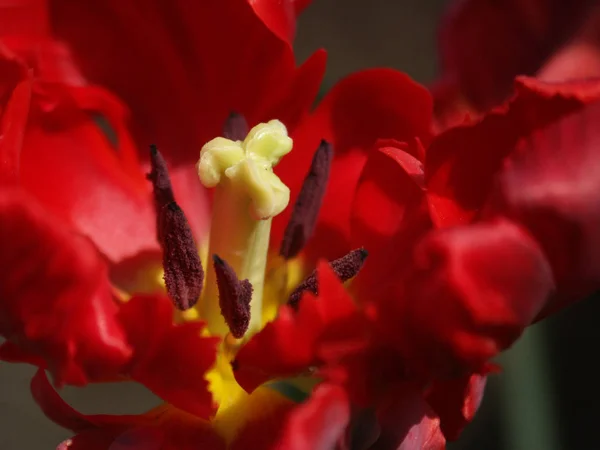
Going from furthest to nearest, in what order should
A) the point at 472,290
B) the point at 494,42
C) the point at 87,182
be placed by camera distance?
the point at 494,42 < the point at 87,182 < the point at 472,290

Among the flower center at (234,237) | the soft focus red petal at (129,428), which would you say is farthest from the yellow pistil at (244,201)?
the soft focus red petal at (129,428)

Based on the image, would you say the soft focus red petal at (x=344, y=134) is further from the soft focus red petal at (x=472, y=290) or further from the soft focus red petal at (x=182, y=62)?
the soft focus red petal at (x=472, y=290)

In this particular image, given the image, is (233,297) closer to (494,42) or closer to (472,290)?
(472,290)

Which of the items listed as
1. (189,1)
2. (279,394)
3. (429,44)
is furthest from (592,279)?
(429,44)

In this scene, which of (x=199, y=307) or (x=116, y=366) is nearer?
(x=116, y=366)

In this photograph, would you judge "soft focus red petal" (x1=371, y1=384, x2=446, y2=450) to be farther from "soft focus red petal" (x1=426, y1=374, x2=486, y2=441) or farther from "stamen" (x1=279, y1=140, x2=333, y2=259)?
"stamen" (x1=279, y1=140, x2=333, y2=259)

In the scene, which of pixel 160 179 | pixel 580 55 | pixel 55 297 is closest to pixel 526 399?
pixel 580 55

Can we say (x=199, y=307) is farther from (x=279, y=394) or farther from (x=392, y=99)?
(x=392, y=99)
